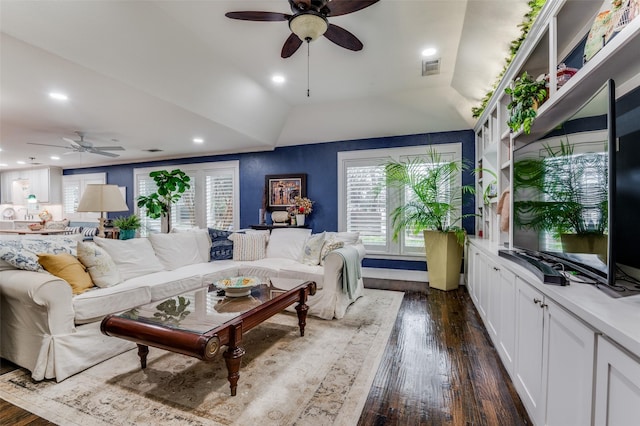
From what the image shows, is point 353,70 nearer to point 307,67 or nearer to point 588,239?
point 307,67

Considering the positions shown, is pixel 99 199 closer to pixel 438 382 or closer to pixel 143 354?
pixel 143 354

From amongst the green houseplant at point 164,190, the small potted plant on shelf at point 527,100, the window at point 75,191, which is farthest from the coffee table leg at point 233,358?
the window at point 75,191

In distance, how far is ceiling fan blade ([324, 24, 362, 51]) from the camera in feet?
7.99

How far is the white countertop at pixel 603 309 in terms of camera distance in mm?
926

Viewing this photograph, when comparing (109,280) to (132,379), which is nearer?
(132,379)

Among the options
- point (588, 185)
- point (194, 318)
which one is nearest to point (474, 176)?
point (588, 185)

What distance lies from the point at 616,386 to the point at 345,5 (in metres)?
2.53

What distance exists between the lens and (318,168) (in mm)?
6027

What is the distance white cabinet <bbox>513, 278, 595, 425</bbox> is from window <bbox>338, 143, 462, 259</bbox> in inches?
136

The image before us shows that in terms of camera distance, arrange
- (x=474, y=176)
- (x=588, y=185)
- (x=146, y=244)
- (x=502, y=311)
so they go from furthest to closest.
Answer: (x=474, y=176) < (x=146, y=244) < (x=502, y=311) < (x=588, y=185)

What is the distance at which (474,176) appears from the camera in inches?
196

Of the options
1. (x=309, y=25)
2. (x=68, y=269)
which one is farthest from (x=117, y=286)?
(x=309, y=25)

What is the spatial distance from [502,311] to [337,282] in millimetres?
1592

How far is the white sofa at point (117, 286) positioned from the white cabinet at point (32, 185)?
7.21 m
